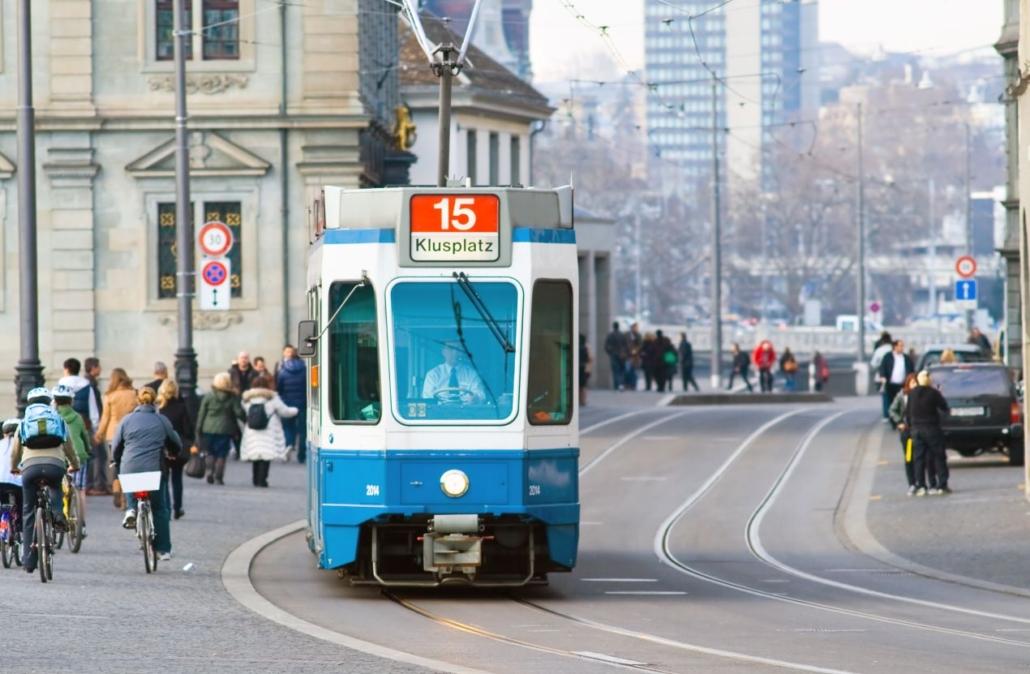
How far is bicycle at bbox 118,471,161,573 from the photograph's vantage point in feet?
64.3

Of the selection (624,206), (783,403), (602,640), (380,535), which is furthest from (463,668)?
(624,206)

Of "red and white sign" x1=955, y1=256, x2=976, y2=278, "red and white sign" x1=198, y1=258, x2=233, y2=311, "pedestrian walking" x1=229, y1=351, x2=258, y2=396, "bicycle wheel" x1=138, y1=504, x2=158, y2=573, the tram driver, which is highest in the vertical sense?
"red and white sign" x1=955, y1=256, x2=976, y2=278

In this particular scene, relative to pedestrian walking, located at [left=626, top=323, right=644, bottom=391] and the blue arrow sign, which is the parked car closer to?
the blue arrow sign

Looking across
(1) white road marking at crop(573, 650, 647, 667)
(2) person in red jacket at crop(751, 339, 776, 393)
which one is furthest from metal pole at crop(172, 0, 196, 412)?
(2) person in red jacket at crop(751, 339, 776, 393)

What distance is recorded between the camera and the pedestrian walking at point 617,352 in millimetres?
58906

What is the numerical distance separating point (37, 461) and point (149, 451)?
143 cm

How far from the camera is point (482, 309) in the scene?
17.9 m

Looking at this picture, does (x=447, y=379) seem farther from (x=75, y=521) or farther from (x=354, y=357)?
(x=75, y=521)

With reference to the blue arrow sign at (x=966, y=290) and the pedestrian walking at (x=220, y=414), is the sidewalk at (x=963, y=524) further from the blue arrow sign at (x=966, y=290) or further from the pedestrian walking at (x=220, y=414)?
the blue arrow sign at (x=966, y=290)

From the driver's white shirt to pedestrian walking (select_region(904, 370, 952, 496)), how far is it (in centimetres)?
1180

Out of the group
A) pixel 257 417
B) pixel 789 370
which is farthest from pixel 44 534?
pixel 789 370

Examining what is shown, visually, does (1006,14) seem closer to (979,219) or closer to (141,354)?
(141,354)

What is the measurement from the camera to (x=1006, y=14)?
4659cm

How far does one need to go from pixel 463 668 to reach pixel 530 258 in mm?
5040
